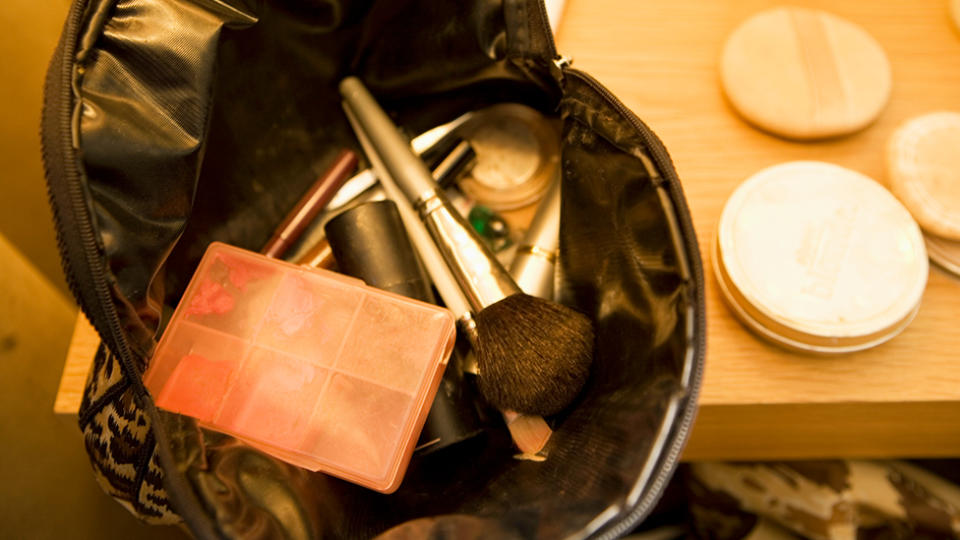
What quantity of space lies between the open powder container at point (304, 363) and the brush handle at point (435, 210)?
42mm

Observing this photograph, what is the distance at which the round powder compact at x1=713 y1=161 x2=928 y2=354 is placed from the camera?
13.6 inches

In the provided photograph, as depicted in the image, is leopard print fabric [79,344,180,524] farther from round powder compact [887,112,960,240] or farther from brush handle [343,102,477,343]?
round powder compact [887,112,960,240]

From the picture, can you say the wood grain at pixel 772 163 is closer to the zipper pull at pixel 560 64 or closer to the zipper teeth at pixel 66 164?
the zipper pull at pixel 560 64

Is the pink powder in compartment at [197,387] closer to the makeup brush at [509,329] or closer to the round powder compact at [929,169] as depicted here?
the makeup brush at [509,329]

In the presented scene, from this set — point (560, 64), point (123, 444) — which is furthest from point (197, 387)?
point (560, 64)

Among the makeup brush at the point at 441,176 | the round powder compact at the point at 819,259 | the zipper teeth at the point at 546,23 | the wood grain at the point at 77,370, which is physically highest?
the zipper teeth at the point at 546,23

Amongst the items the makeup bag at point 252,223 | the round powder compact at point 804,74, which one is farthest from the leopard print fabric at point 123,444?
the round powder compact at point 804,74

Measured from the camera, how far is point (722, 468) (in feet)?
1.82

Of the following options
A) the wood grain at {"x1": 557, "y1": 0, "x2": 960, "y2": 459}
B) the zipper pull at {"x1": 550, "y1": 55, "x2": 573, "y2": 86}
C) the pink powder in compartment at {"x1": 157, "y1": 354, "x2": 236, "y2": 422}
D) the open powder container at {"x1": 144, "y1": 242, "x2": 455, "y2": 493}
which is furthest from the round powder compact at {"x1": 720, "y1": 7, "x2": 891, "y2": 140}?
the pink powder in compartment at {"x1": 157, "y1": 354, "x2": 236, "y2": 422}

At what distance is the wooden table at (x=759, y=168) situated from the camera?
357 mm

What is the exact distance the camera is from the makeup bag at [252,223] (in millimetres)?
270

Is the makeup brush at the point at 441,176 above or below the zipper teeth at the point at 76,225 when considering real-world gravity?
below

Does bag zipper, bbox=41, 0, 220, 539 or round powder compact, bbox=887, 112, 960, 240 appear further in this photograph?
round powder compact, bbox=887, 112, 960, 240

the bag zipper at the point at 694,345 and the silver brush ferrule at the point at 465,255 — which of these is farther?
the silver brush ferrule at the point at 465,255
